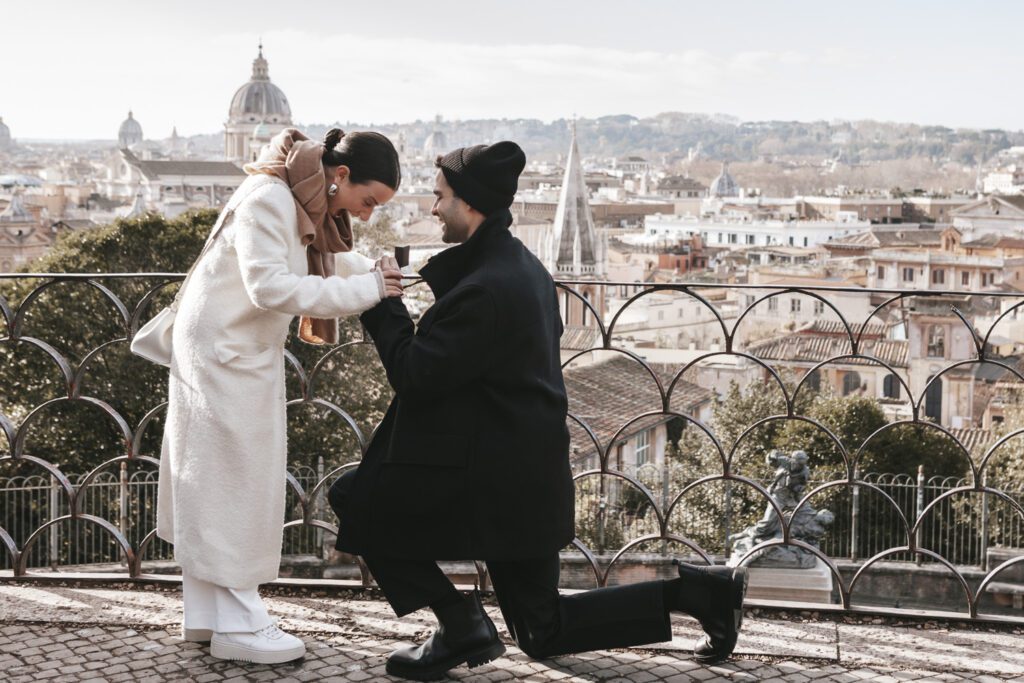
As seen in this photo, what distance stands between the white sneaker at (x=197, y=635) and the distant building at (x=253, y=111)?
114046 millimetres

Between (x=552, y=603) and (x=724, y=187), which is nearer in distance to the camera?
(x=552, y=603)

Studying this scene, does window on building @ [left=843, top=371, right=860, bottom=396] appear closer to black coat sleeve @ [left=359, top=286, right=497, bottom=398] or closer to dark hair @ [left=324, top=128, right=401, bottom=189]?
dark hair @ [left=324, top=128, right=401, bottom=189]

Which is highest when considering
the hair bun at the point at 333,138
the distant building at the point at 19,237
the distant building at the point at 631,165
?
the distant building at the point at 631,165

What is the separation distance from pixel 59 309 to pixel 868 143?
14740cm

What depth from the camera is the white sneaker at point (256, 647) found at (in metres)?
2.48

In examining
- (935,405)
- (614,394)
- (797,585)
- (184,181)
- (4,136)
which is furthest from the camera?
(4,136)

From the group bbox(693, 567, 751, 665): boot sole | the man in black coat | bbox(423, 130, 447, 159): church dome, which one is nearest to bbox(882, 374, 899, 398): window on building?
bbox(693, 567, 751, 665): boot sole

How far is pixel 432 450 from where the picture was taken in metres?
2.28

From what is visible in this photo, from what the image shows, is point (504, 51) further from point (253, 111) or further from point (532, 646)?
point (532, 646)

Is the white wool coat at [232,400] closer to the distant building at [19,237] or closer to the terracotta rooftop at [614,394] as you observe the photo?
the terracotta rooftop at [614,394]

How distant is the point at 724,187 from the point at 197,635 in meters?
124

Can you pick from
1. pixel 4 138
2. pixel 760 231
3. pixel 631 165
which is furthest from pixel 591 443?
pixel 4 138

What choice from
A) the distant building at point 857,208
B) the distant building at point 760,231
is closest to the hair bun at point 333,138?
the distant building at point 760,231

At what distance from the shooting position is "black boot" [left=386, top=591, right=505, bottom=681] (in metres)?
2.39
